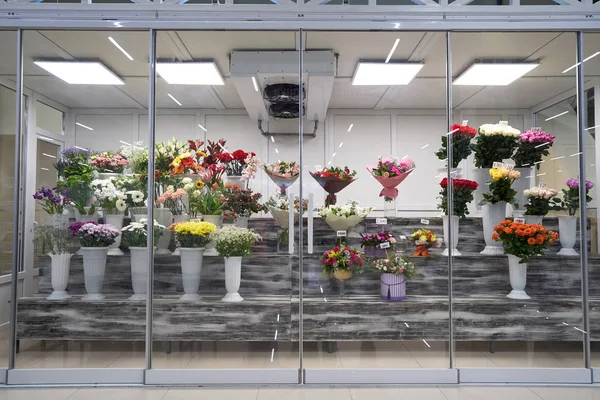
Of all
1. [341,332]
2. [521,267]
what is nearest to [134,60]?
[341,332]

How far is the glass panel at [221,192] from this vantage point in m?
3.52

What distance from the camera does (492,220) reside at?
12.2ft

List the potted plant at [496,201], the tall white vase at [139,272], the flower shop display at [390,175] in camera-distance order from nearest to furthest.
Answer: the tall white vase at [139,272] → the flower shop display at [390,175] → the potted plant at [496,201]

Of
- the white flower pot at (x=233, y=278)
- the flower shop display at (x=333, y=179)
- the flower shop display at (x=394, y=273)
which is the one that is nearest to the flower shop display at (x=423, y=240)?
the flower shop display at (x=394, y=273)

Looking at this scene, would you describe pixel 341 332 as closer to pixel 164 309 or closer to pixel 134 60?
pixel 164 309

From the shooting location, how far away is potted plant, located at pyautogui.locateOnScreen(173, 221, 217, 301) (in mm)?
3551

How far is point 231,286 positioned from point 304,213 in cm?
86

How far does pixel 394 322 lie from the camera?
3594 millimetres

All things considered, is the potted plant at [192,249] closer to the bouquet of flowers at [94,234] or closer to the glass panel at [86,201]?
the glass panel at [86,201]

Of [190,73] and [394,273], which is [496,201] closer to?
[394,273]

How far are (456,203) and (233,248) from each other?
1.91 metres

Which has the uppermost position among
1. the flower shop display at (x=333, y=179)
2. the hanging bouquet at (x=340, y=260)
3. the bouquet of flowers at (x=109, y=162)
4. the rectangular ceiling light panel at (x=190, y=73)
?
the rectangular ceiling light panel at (x=190, y=73)

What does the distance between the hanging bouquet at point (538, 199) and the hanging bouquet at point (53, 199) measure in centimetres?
389

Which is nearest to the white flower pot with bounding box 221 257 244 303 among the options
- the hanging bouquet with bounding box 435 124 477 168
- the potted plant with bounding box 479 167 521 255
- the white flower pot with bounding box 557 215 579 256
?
the hanging bouquet with bounding box 435 124 477 168
